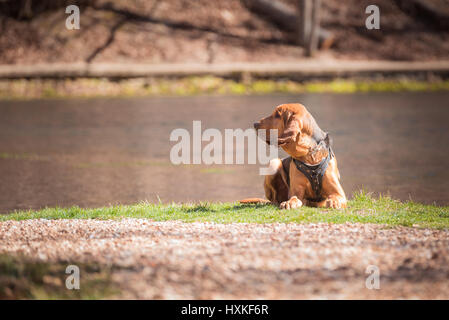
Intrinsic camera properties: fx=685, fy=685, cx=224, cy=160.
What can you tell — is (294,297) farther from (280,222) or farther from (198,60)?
(198,60)

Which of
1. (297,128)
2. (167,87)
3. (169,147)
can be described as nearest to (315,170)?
(297,128)

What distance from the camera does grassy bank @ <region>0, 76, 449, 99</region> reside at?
20.0m

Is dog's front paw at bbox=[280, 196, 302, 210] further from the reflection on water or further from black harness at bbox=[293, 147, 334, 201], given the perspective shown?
the reflection on water

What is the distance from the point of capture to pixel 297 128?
6.60m

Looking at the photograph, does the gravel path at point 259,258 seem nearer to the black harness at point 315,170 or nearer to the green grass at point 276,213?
the green grass at point 276,213

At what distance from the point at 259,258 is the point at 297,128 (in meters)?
2.00

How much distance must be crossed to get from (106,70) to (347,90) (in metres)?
7.29

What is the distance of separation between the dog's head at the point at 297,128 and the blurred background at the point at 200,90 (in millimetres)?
1954

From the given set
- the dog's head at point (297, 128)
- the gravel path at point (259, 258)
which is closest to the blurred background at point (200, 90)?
the dog's head at point (297, 128)

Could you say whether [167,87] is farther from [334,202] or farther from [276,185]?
[334,202]

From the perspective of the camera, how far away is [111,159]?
1138cm

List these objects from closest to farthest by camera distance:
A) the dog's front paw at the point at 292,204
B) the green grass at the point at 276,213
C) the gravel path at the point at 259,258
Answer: the gravel path at the point at 259,258, the green grass at the point at 276,213, the dog's front paw at the point at 292,204

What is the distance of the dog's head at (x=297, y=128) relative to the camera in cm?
667

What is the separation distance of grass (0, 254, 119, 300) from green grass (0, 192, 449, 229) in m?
1.79
